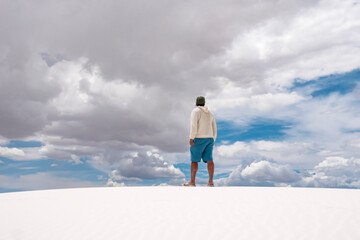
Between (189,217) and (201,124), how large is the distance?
477 centimetres

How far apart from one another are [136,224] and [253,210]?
1.80 m

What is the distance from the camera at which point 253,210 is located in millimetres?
5012

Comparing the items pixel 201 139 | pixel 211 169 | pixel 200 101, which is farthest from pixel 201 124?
pixel 211 169

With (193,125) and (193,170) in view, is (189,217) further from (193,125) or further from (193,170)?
(193,125)

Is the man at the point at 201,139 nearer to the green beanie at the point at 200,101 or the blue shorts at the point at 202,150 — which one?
the blue shorts at the point at 202,150

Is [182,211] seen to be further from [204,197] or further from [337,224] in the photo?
[337,224]

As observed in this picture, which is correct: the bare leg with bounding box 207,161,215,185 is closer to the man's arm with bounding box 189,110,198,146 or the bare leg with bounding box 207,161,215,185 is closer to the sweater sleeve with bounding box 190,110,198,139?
the man's arm with bounding box 189,110,198,146

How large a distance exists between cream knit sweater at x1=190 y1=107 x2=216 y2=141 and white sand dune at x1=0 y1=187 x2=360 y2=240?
9.61 ft

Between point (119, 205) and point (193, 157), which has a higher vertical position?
point (193, 157)

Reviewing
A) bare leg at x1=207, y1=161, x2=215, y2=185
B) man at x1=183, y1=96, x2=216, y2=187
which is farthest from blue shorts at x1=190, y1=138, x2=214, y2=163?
bare leg at x1=207, y1=161, x2=215, y2=185

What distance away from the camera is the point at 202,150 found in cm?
912

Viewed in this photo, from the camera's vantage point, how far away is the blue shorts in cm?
911

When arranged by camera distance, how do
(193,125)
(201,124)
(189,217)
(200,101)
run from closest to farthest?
(189,217) → (193,125) → (201,124) → (200,101)

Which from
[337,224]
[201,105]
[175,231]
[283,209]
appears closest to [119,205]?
[175,231]
